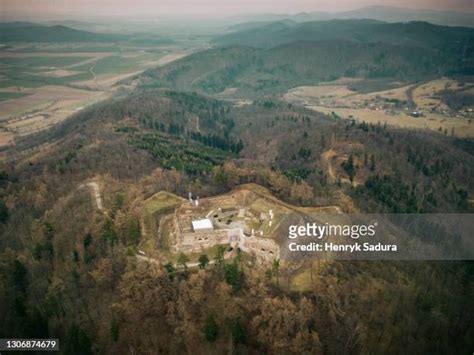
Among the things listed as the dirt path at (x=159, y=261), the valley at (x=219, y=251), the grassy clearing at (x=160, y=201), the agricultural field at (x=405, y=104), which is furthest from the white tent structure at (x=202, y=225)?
the agricultural field at (x=405, y=104)

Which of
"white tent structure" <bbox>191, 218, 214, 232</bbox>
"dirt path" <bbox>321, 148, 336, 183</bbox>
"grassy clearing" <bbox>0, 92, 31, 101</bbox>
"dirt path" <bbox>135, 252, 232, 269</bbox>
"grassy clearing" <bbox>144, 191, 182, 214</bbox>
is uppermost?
"grassy clearing" <bbox>0, 92, 31, 101</bbox>

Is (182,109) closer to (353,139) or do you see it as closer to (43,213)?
(353,139)

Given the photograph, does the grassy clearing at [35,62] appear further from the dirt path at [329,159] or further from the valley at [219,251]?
the dirt path at [329,159]

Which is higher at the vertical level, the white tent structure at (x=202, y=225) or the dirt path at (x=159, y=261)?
the white tent structure at (x=202, y=225)

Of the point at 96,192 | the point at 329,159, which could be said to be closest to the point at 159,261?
the point at 96,192

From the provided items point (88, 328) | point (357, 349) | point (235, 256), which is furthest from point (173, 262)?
point (357, 349)

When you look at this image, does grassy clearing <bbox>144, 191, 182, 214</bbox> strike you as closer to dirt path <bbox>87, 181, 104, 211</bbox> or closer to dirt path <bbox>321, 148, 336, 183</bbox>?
dirt path <bbox>87, 181, 104, 211</bbox>

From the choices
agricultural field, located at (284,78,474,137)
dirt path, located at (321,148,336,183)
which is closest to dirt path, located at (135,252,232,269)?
dirt path, located at (321,148,336,183)

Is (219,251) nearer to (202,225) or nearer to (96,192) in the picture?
(202,225)
